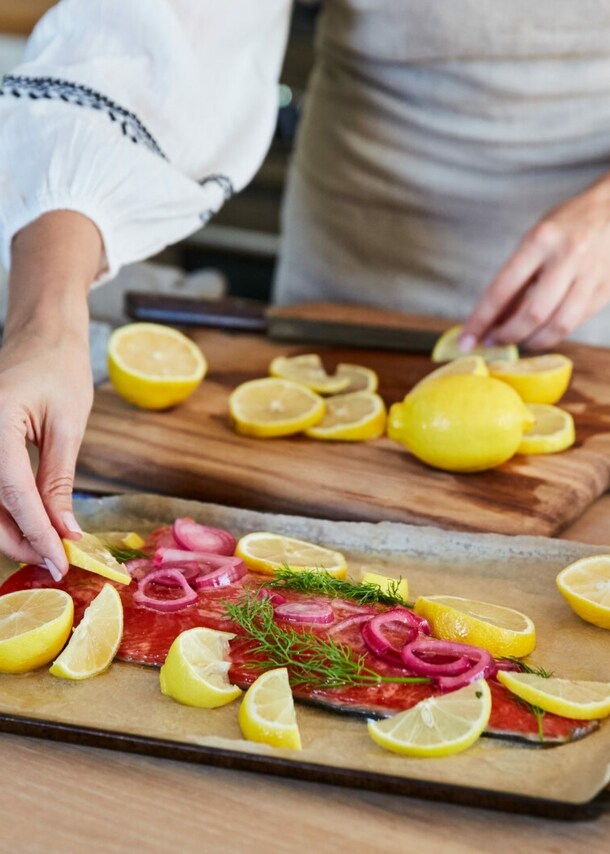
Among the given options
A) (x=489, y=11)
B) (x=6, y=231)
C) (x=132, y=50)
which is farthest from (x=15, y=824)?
(x=489, y=11)

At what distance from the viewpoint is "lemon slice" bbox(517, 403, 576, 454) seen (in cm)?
201

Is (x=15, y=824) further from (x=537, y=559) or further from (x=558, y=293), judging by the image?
(x=558, y=293)

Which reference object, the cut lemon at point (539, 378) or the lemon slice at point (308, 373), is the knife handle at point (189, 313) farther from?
the cut lemon at point (539, 378)

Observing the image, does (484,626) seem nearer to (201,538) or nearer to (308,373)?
(201,538)

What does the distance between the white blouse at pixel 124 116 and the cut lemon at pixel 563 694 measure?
43.4 inches

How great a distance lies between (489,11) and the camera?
7.90ft

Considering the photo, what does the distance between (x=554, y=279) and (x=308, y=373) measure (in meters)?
0.58

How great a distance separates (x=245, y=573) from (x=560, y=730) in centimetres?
54

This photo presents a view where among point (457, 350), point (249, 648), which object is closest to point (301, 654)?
point (249, 648)

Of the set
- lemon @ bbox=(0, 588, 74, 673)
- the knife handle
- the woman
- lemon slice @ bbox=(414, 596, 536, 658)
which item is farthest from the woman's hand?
lemon @ bbox=(0, 588, 74, 673)

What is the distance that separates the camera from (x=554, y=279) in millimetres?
2221

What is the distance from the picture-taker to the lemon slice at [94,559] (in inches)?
58.4

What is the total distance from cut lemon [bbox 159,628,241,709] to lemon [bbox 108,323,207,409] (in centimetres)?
87

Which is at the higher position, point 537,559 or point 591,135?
point 591,135
